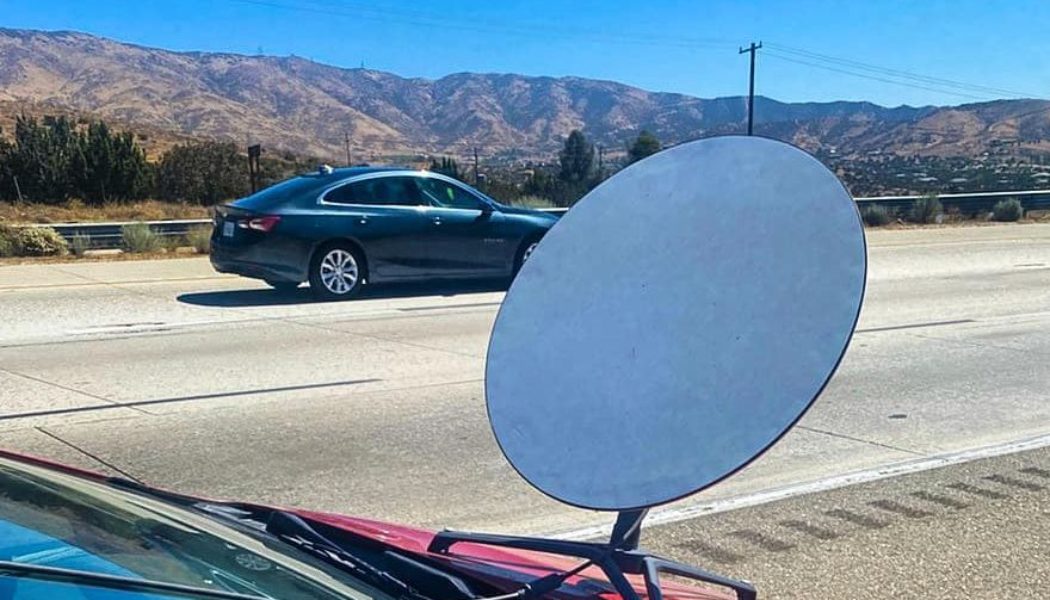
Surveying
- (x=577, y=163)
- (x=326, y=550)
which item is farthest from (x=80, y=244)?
(x=577, y=163)

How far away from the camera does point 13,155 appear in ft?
123

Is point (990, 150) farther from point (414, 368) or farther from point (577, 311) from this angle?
point (577, 311)

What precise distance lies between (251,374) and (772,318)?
6968mm

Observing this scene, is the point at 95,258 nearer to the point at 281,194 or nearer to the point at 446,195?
the point at 281,194

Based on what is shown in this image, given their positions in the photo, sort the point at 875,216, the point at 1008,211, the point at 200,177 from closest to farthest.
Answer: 1. the point at 875,216
2. the point at 1008,211
3. the point at 200,177

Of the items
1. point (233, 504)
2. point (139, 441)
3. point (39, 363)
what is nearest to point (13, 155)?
point (39, 363)

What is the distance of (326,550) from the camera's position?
2107 mm

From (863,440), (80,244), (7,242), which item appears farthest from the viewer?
(80,244)

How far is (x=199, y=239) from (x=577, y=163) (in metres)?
23.6

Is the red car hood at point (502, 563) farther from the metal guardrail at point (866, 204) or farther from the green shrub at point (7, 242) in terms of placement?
the metal guardrail at point (866, 204)

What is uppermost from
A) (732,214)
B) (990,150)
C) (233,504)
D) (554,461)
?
(990,150)

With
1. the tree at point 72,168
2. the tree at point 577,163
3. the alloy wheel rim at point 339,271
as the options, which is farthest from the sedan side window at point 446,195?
the tree at point 72,168

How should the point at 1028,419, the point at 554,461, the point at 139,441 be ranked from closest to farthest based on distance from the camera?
the point at 554,461, the point at 139,441, the point at 1028,419

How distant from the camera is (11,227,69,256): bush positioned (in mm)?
17516
